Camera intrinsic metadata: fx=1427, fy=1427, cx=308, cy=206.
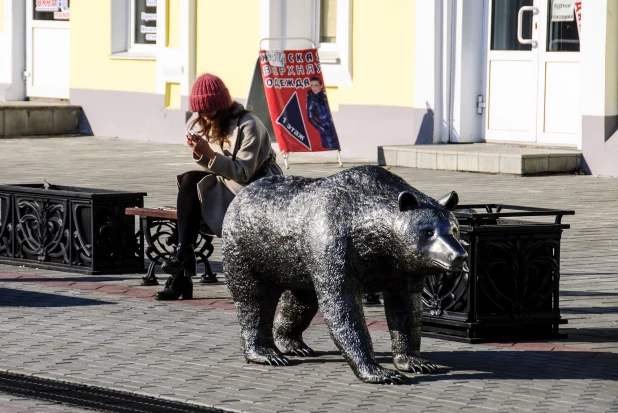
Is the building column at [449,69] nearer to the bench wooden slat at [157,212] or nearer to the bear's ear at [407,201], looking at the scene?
the bench wooden slat at [157,212]

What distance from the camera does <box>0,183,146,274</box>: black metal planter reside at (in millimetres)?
9406

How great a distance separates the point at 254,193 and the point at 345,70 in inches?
436

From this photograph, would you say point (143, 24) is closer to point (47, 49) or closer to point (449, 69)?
point (47, 49)

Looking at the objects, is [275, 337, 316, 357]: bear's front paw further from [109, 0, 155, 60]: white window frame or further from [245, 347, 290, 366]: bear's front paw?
[109, 0, 155, 60]: white window frame

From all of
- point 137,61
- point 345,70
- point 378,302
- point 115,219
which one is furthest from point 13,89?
point 378,302

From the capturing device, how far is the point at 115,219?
30.9ft

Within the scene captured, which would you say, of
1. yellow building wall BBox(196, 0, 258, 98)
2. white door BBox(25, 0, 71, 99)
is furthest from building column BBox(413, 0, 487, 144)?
white door BBox(25, 0, 71, 99)

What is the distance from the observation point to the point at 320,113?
54.3ft

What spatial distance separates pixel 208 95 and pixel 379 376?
7.83ft

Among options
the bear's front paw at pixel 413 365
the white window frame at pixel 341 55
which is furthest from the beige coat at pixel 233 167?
the white window frame at pixel 341 55

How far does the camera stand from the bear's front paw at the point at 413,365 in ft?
21.1

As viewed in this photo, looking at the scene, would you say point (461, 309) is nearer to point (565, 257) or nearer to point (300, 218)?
point (300, 218)

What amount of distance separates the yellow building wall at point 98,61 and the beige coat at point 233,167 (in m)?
12.4

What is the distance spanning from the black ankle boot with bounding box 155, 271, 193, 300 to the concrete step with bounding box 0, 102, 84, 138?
1289 centimetres
